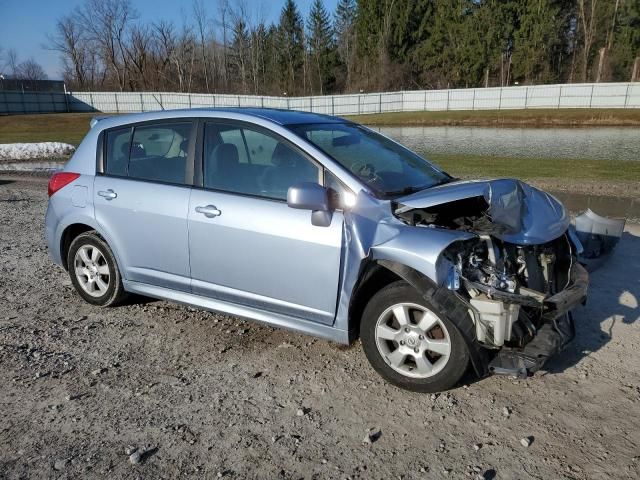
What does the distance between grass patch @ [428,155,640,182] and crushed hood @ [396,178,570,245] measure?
9.54 m

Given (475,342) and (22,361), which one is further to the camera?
(22,361)

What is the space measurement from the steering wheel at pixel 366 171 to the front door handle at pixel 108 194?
2204 millimetres

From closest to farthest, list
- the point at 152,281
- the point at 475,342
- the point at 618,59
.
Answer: the point at 475,342, the point at 152,281, the point at 618,59

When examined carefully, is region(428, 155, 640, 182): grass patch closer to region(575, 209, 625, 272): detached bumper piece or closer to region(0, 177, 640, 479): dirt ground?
region(575, 209, 625, 272): detached bumper piece

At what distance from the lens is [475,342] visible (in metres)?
3.26

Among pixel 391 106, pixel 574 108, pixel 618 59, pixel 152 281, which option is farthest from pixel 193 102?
pixel 152 281

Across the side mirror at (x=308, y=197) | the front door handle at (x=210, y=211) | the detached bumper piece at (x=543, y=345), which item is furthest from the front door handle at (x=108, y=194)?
the detached bumper piece at (x=543, y=345)

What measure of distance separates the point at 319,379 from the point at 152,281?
179cm

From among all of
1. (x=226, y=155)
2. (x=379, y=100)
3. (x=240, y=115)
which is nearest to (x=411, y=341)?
(x=226, y=155)

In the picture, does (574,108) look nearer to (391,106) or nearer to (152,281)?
(391,106)

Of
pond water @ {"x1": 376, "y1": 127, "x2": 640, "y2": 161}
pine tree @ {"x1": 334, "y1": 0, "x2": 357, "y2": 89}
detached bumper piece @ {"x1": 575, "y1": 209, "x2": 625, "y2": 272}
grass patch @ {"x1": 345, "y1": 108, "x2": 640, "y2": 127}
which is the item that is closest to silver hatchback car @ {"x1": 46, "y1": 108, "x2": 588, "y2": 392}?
detached bumper piece @ {"x1": 575, "y1": 209, "x2": 625, "y2": 272}

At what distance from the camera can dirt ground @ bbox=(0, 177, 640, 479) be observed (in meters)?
2.85

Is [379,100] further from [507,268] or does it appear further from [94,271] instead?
[507,268]

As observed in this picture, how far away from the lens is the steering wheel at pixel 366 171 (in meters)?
3.84
